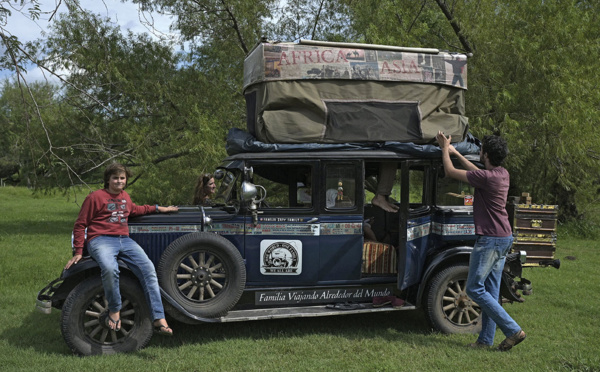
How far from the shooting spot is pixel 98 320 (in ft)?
17.8

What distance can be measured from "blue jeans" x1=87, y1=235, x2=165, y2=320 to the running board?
2.51ft

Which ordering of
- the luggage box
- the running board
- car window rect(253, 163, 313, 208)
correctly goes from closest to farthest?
1. the running board
2. car window rect(253, 163, 313, 208)
3. the luggage box

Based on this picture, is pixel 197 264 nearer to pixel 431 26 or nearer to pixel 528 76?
pixel 528 76

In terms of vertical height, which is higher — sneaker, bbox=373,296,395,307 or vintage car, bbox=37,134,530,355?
vintage car, bbox=37,134,530,355

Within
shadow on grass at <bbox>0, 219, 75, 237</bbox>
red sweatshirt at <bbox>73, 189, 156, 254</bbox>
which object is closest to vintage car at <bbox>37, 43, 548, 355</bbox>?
red sweatshirt at <bbox>73, 189, 156, 254</bbox>

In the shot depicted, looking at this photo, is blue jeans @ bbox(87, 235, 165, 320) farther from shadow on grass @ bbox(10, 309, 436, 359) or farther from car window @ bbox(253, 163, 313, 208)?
car window @ bbox(253, 163, 313, 208)

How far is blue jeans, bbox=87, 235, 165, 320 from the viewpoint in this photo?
5215 millimetres

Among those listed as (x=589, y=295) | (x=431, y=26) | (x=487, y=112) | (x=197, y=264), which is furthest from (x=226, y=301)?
(x=431, y=26)

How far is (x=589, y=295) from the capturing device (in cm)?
841

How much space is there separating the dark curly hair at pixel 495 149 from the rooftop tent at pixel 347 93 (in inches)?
34.8

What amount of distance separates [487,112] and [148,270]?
10.4 meters

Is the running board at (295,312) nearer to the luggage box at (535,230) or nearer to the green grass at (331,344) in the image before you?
the green grass at (331,344)

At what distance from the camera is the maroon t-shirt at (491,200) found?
5.46 m

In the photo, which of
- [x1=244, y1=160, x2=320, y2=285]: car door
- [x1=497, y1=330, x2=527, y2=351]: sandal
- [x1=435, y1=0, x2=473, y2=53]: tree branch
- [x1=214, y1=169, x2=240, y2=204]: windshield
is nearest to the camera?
[x1=497, y1=330, x2=527, y2=351]: sandal
